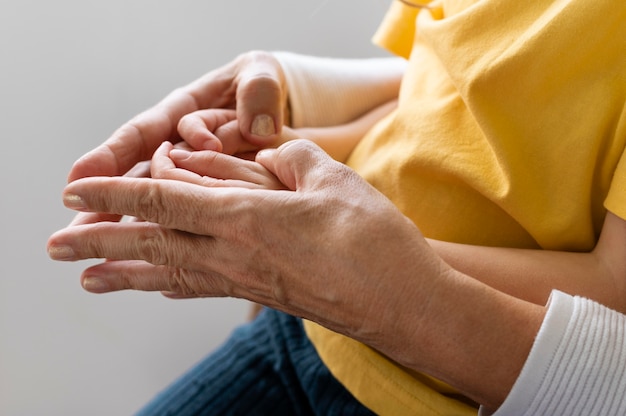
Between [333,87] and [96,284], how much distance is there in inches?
16.9

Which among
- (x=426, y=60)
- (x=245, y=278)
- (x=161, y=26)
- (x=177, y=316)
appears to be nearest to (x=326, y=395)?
(x=245, y=278)

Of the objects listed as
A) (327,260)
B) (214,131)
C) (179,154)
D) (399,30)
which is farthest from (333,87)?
(327,260)

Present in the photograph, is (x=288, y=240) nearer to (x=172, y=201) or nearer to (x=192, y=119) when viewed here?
(x=172, y=201)

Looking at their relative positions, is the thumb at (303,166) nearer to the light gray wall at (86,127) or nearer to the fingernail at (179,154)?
the fingernail at (179,154)

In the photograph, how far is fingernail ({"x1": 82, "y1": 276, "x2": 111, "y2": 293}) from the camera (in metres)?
0.63

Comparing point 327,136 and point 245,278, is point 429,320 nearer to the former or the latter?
point 245,278

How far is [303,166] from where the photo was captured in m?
0.57

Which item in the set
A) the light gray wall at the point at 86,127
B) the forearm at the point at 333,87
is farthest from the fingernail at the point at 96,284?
the light gray wall at the point at 86,127

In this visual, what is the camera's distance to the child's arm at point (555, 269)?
62cm

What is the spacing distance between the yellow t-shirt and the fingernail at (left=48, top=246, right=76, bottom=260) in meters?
0.31

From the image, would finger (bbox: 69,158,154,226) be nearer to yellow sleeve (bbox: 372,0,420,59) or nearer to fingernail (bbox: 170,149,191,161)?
fingernail (bbox: 170,149,191,161)

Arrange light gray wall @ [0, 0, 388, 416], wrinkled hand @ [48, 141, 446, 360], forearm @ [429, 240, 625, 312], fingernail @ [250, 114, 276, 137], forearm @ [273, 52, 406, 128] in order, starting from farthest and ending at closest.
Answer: light gray wall @ [0, 0, 388, 416] < forearm @ [273, 52, 406, 128] < fingernail @ [250, 114, 276, 137] < forearm @ [429, 240, 625, 312] < wrinkled hand @ [48, 141, 446, 360]

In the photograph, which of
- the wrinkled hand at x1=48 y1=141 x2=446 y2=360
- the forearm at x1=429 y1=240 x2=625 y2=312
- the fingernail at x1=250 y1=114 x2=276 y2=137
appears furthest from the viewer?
the fingernail at x1=250 y1=114 x2=276 y2=137

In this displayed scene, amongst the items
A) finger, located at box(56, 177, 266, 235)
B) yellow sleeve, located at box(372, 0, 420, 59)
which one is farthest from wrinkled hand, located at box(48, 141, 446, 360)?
yellow sleeve, located at box(372, 0, 420, 59)
